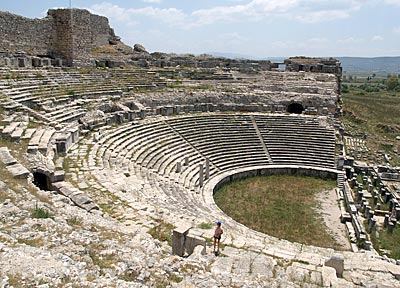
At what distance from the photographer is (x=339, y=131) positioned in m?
22.8

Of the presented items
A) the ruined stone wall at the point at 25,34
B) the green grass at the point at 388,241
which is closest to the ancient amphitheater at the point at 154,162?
the ruined stone wall at the point at 25,34

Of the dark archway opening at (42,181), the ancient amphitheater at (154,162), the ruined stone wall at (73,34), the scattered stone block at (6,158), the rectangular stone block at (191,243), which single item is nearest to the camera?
the ancient amphitheater at (154,162)

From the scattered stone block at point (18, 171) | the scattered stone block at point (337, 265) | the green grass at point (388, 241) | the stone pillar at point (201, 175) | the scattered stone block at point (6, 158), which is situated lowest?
the green grass at point (388, 241)

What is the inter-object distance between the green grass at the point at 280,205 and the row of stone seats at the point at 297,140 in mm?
1516

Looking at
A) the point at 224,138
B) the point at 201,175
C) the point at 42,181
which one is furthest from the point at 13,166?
the point at 224,138

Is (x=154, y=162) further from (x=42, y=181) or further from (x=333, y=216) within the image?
(x=333, y=216)

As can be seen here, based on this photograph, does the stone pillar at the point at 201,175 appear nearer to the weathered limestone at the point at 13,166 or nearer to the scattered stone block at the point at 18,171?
the weathered limestone at the point at 13,166

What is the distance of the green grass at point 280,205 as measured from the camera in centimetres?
1303

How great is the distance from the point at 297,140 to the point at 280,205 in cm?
713

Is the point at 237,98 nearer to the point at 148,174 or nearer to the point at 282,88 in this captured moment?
the point at 282,88

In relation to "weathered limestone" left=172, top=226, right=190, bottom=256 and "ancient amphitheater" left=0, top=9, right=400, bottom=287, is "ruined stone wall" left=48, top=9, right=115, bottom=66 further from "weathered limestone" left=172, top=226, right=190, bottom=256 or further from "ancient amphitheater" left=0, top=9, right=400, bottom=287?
"weathered limestone" left=172, top=226, right=190, bottom=256

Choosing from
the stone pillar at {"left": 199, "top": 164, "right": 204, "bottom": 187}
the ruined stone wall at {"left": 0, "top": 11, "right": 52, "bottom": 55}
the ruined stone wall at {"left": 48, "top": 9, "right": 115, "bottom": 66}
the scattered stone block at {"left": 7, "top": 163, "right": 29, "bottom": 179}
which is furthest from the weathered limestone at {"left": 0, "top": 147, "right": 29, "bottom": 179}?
the ruined stone wall at {"left": 48, "top": 9, "right": 115, "bottom": 66}

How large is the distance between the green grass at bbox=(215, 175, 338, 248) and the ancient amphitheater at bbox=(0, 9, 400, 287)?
2.57 feet

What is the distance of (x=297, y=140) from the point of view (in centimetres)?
2145
